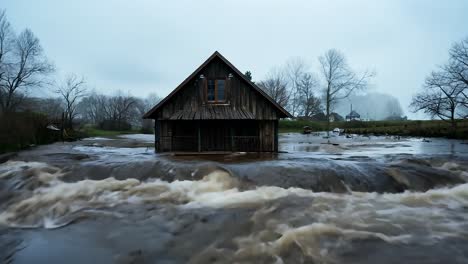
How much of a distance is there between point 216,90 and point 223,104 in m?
1.09

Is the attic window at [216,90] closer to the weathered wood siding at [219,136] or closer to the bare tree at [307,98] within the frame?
the weathered wood siding at [219,136]

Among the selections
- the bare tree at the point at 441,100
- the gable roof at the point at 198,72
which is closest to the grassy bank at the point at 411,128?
the bare tree at the point at 441,100

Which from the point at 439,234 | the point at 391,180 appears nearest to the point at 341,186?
the point at 391,180

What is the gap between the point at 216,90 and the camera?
18.9 meters

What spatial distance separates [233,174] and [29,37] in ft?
182

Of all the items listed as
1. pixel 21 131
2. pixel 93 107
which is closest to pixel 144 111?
pixel 93 107

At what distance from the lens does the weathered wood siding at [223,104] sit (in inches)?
731

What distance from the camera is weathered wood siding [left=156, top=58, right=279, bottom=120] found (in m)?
18.6

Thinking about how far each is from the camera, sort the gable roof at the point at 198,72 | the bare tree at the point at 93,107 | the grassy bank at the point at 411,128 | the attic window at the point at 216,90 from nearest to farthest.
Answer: the gable roof at the point at 198,72, the attic window at the point at 216,90, the grassy bank at the point at 411,128, the bare tree at the point at 93,107

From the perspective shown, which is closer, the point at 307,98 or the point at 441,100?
the point at 441,100

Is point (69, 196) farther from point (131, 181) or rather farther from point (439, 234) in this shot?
point (439, 234)

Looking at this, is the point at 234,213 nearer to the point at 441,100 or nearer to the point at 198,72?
the point at 198,72

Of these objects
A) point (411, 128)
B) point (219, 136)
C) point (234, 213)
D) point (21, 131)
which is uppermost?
point (411, 128)

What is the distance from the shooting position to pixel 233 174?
10.6 metres
